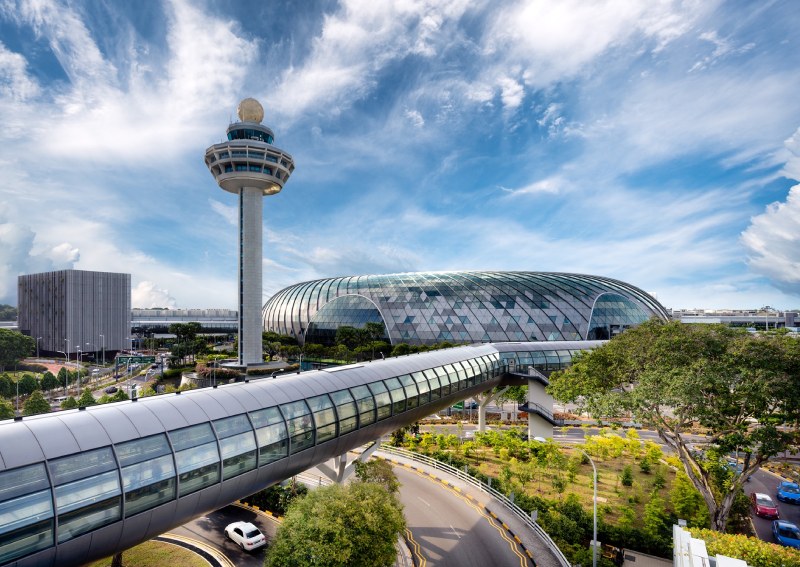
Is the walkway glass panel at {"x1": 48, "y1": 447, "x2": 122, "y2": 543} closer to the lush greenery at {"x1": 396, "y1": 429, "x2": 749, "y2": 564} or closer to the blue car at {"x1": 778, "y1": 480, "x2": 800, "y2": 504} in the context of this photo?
the lush greenery at {"x1": 396, "y1": 429, "x2": 749, "y2": 564}

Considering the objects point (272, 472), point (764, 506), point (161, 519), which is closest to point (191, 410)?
point (161, 519)

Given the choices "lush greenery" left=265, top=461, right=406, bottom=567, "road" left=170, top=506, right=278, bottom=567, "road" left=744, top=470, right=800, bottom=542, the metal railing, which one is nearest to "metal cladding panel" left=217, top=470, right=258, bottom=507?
"lush greenery" left=265, top=461, right=406, bottom=567

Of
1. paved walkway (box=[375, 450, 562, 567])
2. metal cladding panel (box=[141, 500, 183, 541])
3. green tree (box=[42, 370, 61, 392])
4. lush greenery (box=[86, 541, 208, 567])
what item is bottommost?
paved walkway (box=[375, 450, 562, 567])

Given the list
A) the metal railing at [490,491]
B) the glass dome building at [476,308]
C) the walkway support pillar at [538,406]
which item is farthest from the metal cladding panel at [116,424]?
the glass dome building at [476,308]

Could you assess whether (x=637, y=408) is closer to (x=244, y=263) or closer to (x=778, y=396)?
(x=778, y=396)

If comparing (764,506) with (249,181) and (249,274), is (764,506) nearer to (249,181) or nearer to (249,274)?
(249,274)

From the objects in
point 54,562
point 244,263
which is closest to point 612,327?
point 244,263
